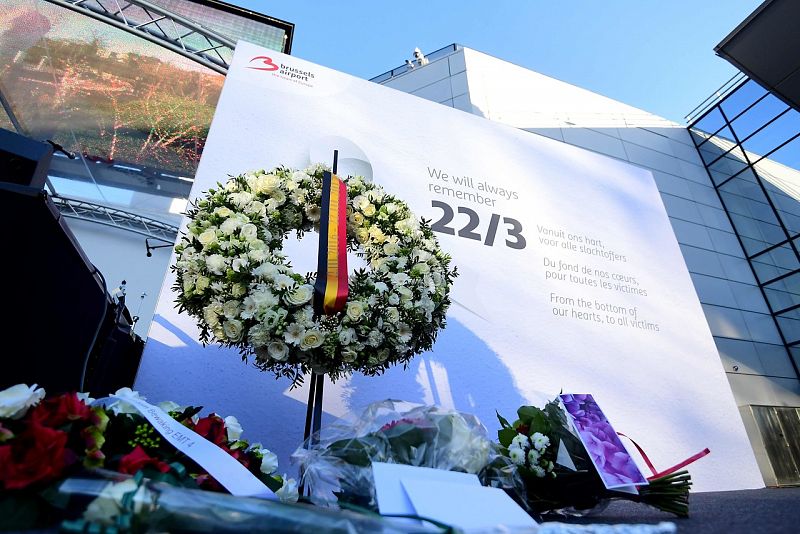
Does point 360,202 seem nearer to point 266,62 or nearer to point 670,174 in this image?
point 266,62

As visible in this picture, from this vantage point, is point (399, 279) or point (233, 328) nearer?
point (233, 328)

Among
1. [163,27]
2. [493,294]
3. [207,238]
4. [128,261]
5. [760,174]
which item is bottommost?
[207,238]

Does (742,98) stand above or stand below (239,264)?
above

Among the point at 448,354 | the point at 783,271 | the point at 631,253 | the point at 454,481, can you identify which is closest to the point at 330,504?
the point at 454,481

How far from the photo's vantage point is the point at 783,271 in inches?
326

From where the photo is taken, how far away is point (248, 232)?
1.40 metres

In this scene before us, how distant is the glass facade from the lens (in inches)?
328

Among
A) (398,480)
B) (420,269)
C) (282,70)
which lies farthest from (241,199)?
(282,70)

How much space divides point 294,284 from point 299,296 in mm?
56

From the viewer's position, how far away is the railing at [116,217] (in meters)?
8.31

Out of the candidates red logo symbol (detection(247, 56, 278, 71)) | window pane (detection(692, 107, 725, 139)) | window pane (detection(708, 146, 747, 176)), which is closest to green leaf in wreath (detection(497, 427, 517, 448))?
red logo symbol (detection(247, 56, 278, 71))

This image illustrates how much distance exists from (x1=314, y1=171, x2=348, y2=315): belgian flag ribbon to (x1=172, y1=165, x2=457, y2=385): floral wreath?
1.8 inches

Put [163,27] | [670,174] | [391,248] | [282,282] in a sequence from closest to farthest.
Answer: [282,282] < [391,248] < [163,27] < [670,174]

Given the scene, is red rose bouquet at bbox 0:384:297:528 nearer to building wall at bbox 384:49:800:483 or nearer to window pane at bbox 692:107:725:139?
building wall at bbox 384:49:800:483
